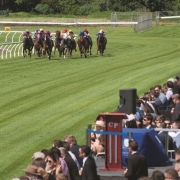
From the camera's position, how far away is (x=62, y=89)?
2789cm

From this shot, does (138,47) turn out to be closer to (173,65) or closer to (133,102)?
(173,65)

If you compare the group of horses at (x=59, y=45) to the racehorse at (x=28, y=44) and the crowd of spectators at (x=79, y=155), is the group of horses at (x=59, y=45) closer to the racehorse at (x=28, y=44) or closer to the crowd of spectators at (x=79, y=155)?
the racehorse at (x=28, y=44)

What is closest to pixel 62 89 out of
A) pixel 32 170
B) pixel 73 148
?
pixel 73 148

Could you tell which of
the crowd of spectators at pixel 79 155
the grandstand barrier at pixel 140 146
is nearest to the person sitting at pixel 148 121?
the crowd of spectators at pixel 79 155

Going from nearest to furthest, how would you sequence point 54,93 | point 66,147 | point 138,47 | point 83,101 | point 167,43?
point 66,147, point 83,101, point 54,93, point 138,47, point 167,43

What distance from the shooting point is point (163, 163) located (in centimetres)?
1365

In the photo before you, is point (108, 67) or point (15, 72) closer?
point (15, 72)

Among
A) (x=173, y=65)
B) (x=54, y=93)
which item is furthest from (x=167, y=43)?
(x=54, y=93)

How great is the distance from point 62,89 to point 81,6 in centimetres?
6755

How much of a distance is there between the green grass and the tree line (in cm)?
3835

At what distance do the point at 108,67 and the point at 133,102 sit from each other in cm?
A: 2214

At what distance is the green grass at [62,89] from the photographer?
59.8 ft

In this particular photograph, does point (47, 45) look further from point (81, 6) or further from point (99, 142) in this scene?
point (81, 6)

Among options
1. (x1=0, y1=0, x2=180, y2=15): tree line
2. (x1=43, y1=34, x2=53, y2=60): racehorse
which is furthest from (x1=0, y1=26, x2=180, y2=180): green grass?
(x1=0, y1=0, x2=180, y2=15): tree line
